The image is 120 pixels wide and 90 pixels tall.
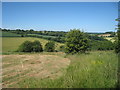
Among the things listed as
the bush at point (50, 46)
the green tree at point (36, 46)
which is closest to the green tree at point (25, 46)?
the green tree at point (36, 46)

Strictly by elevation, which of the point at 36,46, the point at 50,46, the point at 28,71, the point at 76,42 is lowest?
the point at 50,46

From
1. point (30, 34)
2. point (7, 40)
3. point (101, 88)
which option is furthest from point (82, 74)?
point (30, 34)

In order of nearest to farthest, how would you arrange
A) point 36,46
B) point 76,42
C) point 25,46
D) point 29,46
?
1. point 76,42
2. point 36,46
3. point 25,46
4. point 29,46

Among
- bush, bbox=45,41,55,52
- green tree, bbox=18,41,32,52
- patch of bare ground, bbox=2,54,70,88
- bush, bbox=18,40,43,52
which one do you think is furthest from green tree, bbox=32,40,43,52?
patch of bare ground, bbox=2,54,70,88

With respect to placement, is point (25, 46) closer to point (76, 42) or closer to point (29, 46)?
point (29, 46)

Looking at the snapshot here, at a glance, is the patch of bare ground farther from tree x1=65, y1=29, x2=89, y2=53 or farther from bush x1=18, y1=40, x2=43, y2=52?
bush x1=18, y1=40, x2=43, y2=52

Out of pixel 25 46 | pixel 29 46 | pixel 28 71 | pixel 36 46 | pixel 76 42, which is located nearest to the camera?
pixel 28 71

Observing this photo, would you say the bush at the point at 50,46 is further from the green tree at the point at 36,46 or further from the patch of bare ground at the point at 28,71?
the patch of bare ground at the point at 28,71

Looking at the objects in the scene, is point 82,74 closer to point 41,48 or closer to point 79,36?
point 79,36

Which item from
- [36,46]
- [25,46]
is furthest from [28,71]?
[25,46]

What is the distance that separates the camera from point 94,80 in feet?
7.54

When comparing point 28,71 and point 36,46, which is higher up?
point 28,71

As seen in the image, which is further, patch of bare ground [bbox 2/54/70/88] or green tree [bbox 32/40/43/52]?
green tree [bbox 32/40/43/52]

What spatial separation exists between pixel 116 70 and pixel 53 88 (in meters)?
1.67
